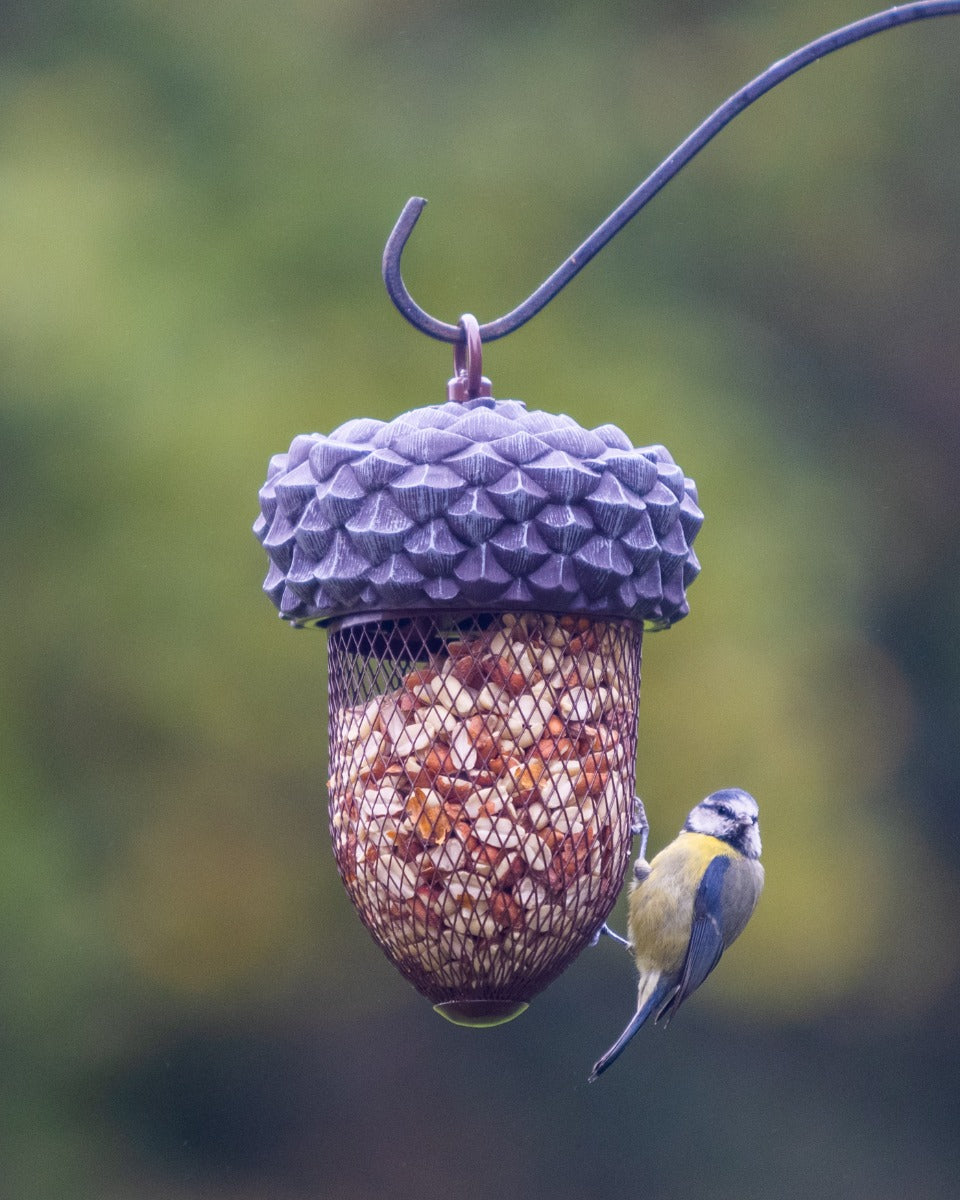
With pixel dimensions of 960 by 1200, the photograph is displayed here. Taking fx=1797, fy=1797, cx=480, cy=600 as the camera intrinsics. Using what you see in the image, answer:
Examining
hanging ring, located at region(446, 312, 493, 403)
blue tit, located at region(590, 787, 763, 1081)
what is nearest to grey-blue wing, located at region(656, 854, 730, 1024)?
blue tit, located at region(590, 787, 763, 1081)

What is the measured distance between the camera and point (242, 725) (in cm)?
609

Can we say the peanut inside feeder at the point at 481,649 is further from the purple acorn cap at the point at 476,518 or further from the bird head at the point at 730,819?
the bird head at the point at 730,819

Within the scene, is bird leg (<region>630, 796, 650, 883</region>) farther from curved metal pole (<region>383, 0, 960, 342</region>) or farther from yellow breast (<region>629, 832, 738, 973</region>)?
curved metal pole (<region>383, 0, 960, 342</region>)

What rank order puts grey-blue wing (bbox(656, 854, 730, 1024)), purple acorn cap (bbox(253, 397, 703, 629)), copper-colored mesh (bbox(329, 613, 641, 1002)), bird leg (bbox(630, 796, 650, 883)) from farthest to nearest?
grey-blue wing (bbox(656, 854, 730, 1024))
bird leg (bbox(630, 796, 650, 883))
copper-colored mesh (bbox(329, 613, 641, 1002))
purple acorn cap (bbox(253, 397, 703, 629))

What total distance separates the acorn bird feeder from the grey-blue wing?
76 centimetres

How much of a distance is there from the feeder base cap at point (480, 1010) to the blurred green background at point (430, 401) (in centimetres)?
366

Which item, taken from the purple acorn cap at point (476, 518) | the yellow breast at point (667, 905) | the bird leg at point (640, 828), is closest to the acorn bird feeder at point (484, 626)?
the purple acorn cap at point (476, 518)

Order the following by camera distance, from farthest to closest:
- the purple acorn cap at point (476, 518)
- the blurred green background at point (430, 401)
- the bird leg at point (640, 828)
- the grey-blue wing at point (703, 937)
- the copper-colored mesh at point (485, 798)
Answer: the blurred green background at point (430, 401) → the grey-blue wing at point (703, 937) → the bird leg at point (640, 828) → the copper-colored mesh at point (485, 798) → the purple acorn cap at point (476, 518)

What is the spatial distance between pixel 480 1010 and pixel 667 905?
2.85 ft

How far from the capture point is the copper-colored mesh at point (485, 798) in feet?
7.28

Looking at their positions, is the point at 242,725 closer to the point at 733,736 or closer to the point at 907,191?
the point at 733,736

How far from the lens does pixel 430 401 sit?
6.06 metres

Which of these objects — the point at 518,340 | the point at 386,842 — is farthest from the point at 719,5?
the point at 386,842

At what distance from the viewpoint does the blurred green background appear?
6156mm
